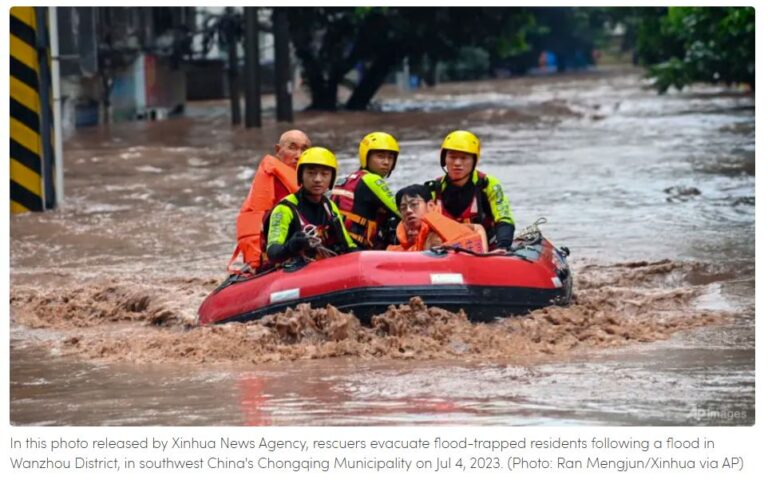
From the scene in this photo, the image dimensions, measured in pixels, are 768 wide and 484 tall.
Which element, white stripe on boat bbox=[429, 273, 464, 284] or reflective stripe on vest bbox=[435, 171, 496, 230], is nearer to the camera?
white stripe on boat bbox=[429, 273, 464, 284]

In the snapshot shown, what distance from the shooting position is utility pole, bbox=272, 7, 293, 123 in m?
32.2

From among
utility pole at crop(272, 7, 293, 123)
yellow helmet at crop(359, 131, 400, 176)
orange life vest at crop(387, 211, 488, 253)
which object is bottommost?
utility pole at crop(272, 7, 293, 123)

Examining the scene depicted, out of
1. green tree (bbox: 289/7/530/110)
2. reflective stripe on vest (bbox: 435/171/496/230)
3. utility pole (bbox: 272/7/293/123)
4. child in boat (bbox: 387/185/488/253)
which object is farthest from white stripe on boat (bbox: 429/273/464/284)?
green tree (bbox: 289/7/530/110)

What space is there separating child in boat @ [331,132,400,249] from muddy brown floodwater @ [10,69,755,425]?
3.06ft

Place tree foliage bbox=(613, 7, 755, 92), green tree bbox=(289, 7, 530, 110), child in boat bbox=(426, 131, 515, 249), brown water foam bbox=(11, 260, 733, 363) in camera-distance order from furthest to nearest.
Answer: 1. green tree bbox=(289, 7, 530, 110)
2. tree foliage bbox=(613, 7, 755, 92)
3. child in boat bbox=(426, 131, 515, 249)
4. brown water foam bbox=(11, 260, 733, 363)

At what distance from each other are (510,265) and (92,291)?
4.25m

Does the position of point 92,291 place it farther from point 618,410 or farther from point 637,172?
point 637,172

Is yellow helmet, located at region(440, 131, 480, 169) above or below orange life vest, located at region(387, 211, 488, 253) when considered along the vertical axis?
above

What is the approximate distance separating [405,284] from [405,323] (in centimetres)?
25

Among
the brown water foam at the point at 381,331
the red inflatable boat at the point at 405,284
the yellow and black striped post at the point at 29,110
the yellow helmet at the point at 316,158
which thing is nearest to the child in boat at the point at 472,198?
the red inflatable boat at the point at 405,284

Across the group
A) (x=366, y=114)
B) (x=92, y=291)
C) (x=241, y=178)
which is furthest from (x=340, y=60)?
(x=92, y=291)

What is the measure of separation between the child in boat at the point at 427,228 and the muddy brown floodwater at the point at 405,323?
2.06ft

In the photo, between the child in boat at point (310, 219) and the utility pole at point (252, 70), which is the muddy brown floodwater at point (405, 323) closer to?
the child in boat at point (310, 219)

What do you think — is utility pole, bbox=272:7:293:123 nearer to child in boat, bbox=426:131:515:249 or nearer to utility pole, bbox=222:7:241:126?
utility pole, bbox=222:7:241:126
